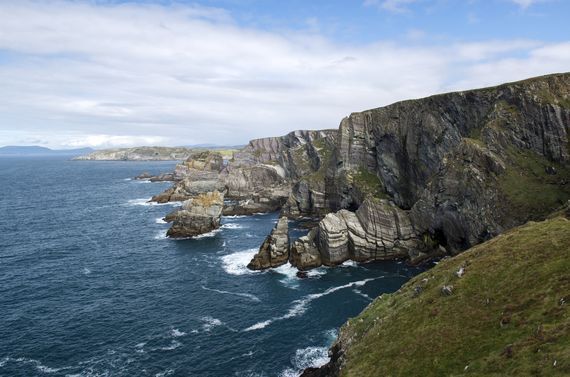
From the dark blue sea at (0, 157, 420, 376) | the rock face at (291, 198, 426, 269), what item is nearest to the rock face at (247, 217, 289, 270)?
the rock face at (291, 198, 426, 269)

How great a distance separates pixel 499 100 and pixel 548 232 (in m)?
56.9

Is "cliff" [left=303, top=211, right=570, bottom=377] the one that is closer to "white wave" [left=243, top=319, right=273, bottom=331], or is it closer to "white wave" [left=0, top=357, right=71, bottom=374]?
"white wave" [left=243, top=319, right=273, bottom=331]

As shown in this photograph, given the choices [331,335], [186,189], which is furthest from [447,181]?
[186,189]

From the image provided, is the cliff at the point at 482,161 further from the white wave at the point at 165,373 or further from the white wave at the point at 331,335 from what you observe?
the white wave at the point at 165,373

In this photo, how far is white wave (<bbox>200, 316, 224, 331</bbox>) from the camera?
2584 inches

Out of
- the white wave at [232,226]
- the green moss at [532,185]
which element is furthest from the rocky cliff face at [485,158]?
the white wave at [232,226]

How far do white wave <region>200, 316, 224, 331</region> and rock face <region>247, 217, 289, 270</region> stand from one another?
957 inches

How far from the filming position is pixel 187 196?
599ft

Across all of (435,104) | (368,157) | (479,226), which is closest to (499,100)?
(435,104)

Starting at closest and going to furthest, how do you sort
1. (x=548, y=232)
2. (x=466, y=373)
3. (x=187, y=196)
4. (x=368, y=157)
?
(x=466, y=373) < (x=548, y=232) < (x=368, y=157) < (x=187, y=196)

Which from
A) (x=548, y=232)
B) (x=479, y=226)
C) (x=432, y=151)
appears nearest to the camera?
(x=548, y=232)

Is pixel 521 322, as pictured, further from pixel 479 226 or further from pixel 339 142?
pixel 339 142

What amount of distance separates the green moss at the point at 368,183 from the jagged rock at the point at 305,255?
31.6m

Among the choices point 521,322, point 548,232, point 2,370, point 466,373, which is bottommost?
point 2,370
